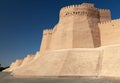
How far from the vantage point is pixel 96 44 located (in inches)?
1114

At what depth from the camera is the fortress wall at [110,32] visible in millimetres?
25906

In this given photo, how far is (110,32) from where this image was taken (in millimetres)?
26984

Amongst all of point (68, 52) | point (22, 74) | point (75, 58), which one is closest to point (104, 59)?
point (75, 58)

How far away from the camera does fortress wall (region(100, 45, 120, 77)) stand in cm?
2061

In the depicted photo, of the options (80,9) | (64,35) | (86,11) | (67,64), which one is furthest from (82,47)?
(80,9)

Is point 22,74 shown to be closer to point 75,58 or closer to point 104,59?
point 75,58

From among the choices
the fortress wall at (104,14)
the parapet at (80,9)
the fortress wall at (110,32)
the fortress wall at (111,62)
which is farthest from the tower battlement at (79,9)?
the fortress wall at (111,62)

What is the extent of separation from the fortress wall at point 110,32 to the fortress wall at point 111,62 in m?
1.49

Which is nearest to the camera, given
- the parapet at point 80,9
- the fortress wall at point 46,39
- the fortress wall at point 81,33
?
the fortress wall at point 81,33

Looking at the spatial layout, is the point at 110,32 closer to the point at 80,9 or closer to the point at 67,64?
the point at 80,9

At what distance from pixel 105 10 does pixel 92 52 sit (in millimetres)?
9325

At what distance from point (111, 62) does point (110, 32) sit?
619 cm

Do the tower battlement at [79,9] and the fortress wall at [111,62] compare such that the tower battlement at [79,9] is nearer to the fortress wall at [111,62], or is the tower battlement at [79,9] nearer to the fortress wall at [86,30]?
the fortress wall at [86,30]

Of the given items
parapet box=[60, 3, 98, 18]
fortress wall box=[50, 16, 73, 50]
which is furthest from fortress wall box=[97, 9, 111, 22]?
fortress wall box=[50, 16, 73, 50]
